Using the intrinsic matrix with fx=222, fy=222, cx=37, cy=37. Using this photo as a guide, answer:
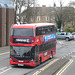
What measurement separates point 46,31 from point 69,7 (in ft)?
186

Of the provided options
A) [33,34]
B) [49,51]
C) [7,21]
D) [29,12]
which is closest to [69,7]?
[29,12]

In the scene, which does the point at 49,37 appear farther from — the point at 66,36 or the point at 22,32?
the point at 66,36

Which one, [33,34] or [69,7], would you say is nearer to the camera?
[33,34]

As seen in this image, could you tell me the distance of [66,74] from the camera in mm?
15812

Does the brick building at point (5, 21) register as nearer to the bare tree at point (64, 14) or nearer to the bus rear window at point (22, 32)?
the bus rear window at point (22, 32)

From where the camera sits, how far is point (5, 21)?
39.8 metres

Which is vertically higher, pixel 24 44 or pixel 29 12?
pixel 29 12

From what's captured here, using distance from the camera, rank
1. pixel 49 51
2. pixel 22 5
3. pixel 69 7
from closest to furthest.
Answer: pixel 49 51 → pixel 22 5 → pixel 69 7

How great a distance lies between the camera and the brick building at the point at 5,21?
3881 centimetres

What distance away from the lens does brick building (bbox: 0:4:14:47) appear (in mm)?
38812

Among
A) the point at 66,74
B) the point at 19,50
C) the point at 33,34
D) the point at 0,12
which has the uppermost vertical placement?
the point at 0,12

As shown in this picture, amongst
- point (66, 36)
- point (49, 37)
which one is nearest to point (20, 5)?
point (66, 36)

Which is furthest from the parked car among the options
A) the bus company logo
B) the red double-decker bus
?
the red double-decker bus

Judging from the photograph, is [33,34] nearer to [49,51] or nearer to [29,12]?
[49,51]
